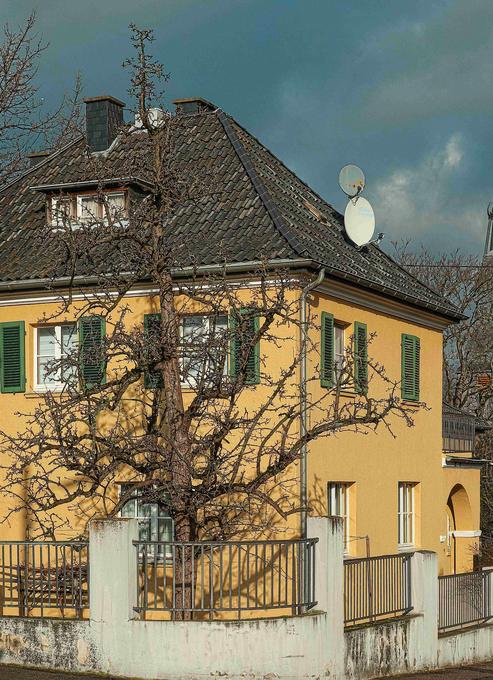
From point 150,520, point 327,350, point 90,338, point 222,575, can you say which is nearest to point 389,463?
point 327,350

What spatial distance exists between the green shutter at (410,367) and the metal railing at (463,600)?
3775mm

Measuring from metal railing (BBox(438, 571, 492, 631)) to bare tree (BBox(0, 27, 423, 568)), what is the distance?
9.76 feet

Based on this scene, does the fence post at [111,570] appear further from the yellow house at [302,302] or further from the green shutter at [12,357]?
the green shutter at [12,357]

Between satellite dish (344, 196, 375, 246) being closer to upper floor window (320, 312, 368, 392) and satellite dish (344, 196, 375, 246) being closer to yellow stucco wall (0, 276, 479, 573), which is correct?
yellow stucco wall (0, 276, 479, 573)

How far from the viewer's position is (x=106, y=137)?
25.9 meters

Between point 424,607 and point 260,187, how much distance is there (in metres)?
7.57

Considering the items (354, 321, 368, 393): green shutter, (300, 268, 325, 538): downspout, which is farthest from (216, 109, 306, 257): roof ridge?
(354, 321, 368, 393): green shutter

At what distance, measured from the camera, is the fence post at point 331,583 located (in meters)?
16.5


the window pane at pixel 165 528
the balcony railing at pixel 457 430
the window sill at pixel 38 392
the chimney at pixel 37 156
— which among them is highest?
the chimney at pixel 37 156

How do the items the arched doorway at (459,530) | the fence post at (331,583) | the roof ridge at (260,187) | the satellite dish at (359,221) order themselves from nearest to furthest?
the fence post at (331,583) < the roof ridge at (260,187) < the satellite dish at (359,221) < the arched doorway at (459,530)

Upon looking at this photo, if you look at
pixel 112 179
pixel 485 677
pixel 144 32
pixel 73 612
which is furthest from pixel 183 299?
pixel 485 677

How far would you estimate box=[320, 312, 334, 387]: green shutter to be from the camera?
69.1ft

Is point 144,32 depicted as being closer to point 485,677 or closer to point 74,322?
point 74,322

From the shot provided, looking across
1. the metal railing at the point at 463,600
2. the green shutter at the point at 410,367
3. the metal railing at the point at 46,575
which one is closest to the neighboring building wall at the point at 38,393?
the metal railing at the point at 463,600
